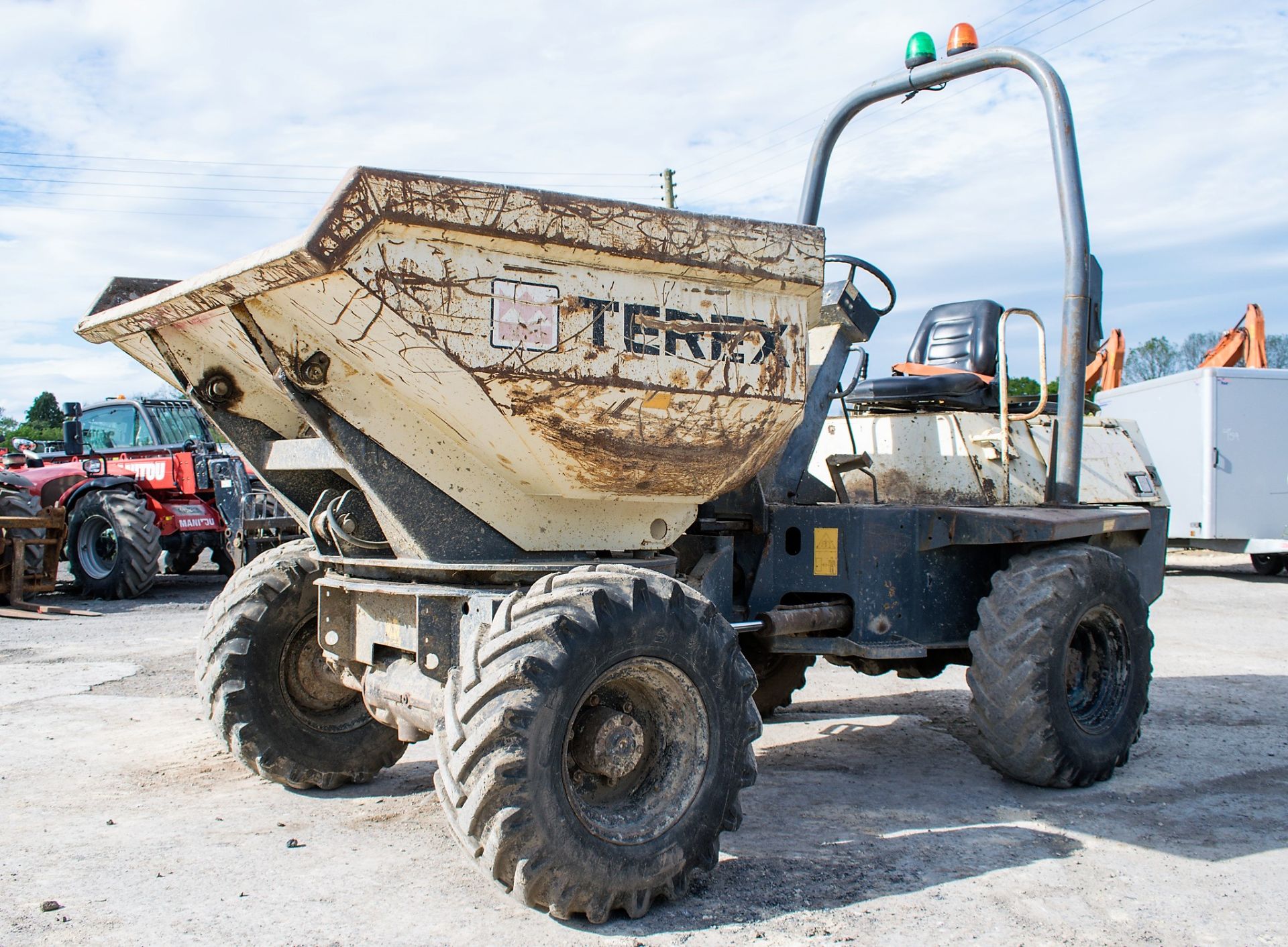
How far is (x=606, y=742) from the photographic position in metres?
3.36

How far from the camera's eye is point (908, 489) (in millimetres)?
5691

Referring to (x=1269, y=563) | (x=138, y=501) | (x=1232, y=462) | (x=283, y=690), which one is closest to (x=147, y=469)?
(x=138, y=501)

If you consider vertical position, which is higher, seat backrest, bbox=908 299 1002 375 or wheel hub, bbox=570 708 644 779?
seat backrest, bbox=908 299 1002 375

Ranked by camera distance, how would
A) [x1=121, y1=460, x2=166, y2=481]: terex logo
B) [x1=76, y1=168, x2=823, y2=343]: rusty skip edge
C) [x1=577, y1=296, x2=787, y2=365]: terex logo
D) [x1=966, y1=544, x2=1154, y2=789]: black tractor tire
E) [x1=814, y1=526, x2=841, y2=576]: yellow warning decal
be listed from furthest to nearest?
[x1=121, y1=460, x2=166, y2=481]: terex logo < [x1=814, y1=526, x2=841, y2=576]: yellow warning decal < [x1=966, y1=544, x2=1154, y2=789]: black tractor tire < [x1=577, y1=296, x2=787, y2=365]: terex logo < [x1=76, y1=168, x2=823, y2=343]: rusty skip edge

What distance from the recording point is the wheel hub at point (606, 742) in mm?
3363

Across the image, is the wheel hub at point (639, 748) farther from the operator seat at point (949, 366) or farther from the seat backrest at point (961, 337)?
the seat backrest at point (961, 337)

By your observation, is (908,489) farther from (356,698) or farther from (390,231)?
(390,231)

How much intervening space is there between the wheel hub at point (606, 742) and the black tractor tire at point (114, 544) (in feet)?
30.9

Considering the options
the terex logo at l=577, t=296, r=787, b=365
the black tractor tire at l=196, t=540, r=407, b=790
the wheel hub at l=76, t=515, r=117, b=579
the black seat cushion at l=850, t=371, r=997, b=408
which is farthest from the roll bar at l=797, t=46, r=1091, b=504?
the wheel hub at l=76, t=515, r=117, b=579

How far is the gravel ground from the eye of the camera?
10.4ft

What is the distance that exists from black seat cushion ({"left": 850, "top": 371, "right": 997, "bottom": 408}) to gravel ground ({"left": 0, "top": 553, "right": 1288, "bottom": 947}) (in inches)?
68.6

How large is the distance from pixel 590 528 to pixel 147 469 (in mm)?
10203

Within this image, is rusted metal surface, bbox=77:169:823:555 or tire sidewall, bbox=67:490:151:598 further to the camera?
tire sidewall, bbox=67:490:151:598

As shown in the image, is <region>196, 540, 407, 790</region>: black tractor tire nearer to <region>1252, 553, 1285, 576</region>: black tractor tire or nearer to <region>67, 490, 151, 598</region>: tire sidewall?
<region>67, 490, 151, 598</region>: tire sidewall
